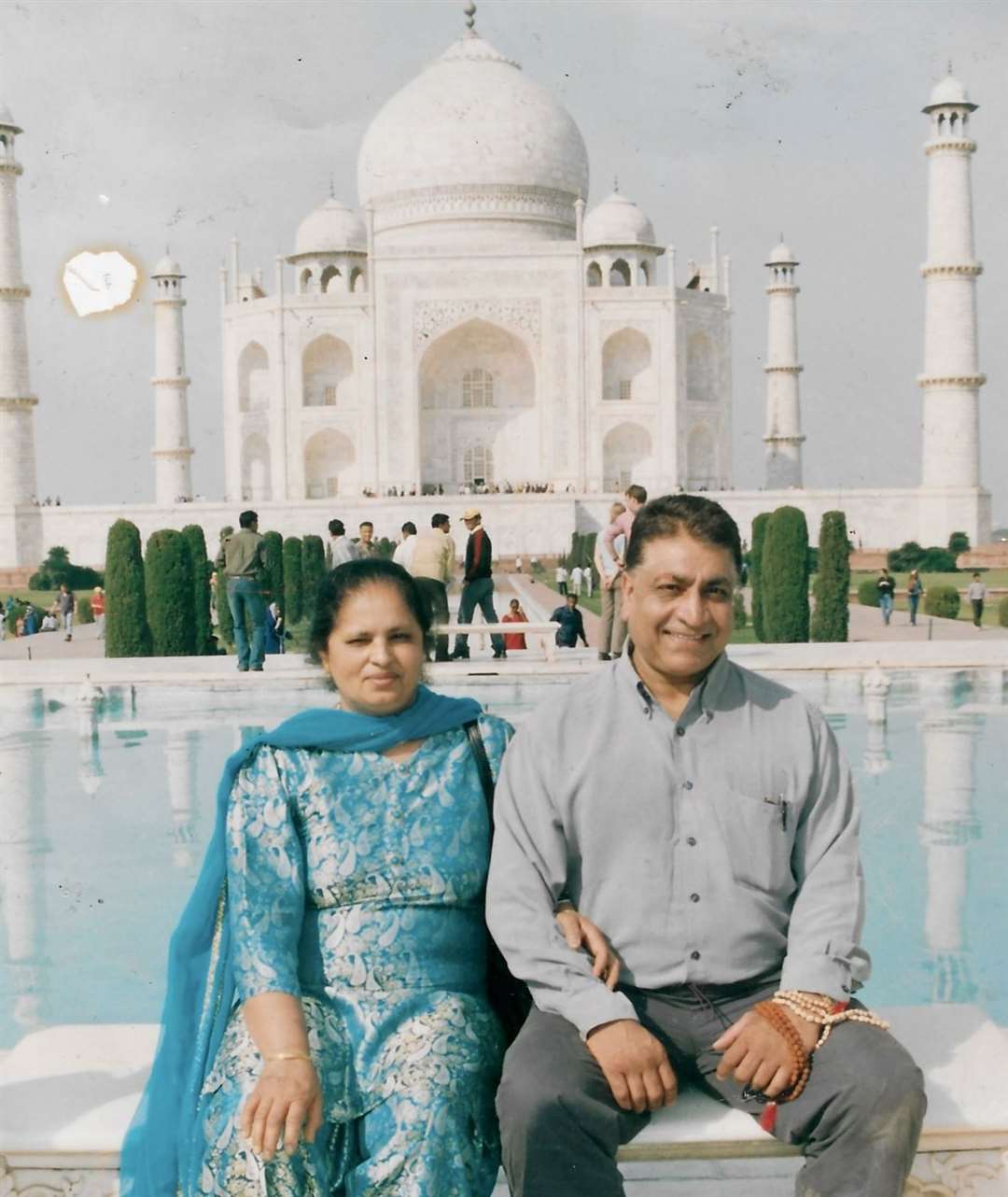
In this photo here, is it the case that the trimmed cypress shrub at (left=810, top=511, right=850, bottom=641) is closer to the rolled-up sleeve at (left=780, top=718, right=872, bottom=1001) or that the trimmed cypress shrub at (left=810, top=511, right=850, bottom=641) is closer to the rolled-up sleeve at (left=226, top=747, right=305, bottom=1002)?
the rolled-up sleeve at (left=780, top=718, right=872, bottom=1001)

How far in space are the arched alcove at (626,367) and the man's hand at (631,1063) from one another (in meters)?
23.1

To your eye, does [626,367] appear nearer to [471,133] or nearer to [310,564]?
[471,133]

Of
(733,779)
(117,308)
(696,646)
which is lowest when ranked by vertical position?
(733,779)

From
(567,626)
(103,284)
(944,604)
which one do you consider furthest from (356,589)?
(944,604)

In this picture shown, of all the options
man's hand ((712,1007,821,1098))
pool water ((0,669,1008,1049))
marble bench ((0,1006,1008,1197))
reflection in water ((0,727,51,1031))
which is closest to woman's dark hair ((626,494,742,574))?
man's hand ((712,1007,821,1098))

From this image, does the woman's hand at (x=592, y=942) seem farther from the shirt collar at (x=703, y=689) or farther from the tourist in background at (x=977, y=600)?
the tourist in background at (x=977, y=600)

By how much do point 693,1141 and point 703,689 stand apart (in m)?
0.52

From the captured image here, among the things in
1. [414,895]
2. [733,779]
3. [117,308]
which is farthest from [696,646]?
[117,308]

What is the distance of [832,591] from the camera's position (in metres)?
10.1

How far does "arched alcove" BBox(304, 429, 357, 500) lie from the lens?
2480cm

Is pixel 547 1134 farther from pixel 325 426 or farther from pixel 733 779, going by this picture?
pixel 325 426

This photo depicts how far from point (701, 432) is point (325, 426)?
6391 millimetres

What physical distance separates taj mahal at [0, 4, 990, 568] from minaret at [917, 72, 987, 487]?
4cm

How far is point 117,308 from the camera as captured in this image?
3.70m
